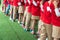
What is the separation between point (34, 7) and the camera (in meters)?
5.49

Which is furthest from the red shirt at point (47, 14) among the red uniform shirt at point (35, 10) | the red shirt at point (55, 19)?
the red uniform shirt at point (35, 10)

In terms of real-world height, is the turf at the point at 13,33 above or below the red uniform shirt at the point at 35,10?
below

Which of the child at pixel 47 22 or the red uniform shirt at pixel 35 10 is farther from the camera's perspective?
the red uniform shirt at pixel 35 10

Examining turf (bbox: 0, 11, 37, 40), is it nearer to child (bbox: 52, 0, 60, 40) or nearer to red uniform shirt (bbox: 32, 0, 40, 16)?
red uniform shirt (bbox: 32, 0, 40, 16)

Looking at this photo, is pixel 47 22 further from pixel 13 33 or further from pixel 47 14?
pixel 13 33

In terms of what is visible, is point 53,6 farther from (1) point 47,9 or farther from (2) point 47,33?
(2) point 47,33

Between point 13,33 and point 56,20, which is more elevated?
point 56,20

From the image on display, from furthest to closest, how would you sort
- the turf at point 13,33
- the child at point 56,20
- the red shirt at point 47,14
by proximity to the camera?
the turf at point 13,33 < the red shirt at point 47,14 < the child at point 56,20

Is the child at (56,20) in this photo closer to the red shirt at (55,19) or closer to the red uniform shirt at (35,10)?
the red shirt at (55,19)

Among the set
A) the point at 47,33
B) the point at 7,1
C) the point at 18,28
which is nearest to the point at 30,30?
the point at 18,28

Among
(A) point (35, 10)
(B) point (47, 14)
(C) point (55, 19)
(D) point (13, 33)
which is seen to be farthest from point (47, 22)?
(D) point (13, 33)

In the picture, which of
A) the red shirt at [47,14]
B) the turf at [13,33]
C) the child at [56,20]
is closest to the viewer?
the child at [56,20]

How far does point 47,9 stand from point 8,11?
512cm

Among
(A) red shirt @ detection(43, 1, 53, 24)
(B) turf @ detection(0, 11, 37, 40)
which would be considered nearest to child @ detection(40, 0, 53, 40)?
(A) red shirt @ detection(43, 1, 53, 24)
